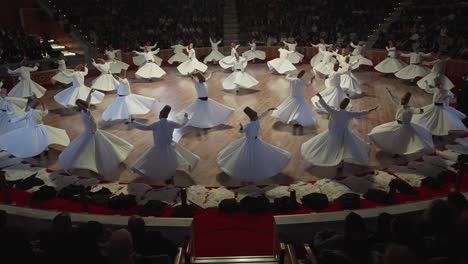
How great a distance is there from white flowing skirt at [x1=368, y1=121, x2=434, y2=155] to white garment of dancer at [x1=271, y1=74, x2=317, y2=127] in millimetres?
2029

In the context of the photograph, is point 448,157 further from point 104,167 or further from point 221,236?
point 104,167

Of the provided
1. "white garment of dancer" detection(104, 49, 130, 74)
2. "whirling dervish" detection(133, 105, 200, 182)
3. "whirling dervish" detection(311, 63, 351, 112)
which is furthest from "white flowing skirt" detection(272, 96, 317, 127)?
"white garment of dancer" detection(104, 49, 130, 74)

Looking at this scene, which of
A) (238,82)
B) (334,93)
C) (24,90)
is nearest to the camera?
(334,93)

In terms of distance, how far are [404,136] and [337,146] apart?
1380mm

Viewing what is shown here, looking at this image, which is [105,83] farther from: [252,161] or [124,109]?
[252,161]

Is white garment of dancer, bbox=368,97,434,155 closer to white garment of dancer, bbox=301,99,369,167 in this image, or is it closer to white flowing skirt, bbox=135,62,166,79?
white garment of dancer, bbox=301,99,369,167

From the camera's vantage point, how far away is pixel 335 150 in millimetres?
7145

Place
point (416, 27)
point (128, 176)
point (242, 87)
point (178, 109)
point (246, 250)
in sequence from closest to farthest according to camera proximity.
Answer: point (246, 250) < point (128, 176) < point (178, 109) < point (242, 87) < point (416, 27)

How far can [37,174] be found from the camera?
741cm

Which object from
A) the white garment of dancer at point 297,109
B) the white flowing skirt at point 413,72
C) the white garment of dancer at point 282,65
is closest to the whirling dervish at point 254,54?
the white garment of dancer at point 282,65

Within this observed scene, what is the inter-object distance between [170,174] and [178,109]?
485cm

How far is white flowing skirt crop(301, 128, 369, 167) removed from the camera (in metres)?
7.11

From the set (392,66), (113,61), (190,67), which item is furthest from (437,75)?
(113,61)

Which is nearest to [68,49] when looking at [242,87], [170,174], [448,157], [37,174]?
[242,87]
